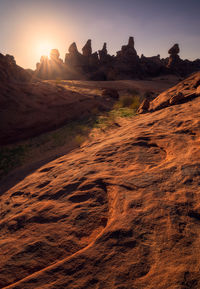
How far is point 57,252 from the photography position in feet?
7.33

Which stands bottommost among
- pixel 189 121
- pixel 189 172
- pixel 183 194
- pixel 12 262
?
pixel 12 262

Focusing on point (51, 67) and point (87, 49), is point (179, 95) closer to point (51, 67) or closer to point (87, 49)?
point (51, 67)

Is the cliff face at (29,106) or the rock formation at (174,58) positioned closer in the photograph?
the cliff face at (29,106)

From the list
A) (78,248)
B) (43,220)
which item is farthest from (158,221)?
(43,220)

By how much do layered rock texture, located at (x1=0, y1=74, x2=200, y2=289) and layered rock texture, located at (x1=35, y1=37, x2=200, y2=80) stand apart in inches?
1513

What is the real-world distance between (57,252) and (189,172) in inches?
90.7

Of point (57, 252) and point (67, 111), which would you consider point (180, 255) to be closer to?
point (57, 252)

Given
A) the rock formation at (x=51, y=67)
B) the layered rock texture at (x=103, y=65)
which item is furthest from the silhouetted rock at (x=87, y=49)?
the rock formation at (x=51, y=67)

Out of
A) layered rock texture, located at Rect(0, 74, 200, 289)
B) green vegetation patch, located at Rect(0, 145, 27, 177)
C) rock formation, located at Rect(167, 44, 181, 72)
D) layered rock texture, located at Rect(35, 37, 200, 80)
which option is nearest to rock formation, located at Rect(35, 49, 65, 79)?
layered rock texture, located at Rect(35, 37, 200, 80)

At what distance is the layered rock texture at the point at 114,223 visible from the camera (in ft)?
5.96

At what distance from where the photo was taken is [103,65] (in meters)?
44.9

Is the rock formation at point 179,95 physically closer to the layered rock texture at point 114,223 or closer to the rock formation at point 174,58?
the layered rock texture at point 114,223

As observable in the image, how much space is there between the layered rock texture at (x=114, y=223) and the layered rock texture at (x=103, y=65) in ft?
126

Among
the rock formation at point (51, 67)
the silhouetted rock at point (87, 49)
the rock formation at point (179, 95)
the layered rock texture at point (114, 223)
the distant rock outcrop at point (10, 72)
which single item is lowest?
the layered rock texture at point (114, 223)
